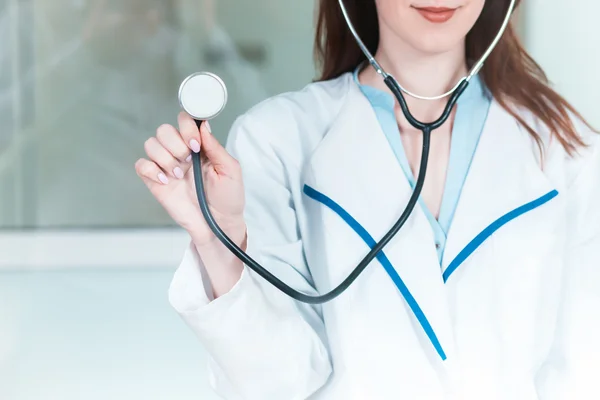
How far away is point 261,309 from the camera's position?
72 cm

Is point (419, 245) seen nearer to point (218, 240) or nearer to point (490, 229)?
point (490, 229)

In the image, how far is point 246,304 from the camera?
0.70 metres

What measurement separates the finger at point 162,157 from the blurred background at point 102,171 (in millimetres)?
673

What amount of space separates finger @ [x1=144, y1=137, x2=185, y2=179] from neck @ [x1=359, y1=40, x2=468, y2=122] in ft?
1.18

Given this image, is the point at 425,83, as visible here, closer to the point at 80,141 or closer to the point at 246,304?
the point at 246,304

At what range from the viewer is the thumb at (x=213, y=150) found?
24.0 inches

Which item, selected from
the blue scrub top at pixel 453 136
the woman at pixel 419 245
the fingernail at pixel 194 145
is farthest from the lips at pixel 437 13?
the fingernail at pixel 194 145

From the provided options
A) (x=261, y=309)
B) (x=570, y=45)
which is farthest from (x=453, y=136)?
(x=570, y=45)

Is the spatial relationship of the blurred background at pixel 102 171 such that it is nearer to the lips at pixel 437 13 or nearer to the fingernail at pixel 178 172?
the lips at pixel 437 13

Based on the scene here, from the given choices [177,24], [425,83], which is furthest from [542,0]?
[177,24]

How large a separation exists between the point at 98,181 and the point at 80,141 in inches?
3.3

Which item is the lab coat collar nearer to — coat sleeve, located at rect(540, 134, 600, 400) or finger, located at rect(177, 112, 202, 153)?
coat sleeve, located at rect(540, 134, 600, 400)

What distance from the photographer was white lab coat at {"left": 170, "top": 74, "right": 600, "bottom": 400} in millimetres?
776

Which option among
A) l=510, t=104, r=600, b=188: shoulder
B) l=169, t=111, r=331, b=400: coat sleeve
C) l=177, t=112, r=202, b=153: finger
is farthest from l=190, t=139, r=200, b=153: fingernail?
l=510, t=104, r=600, b=188: shoulder
